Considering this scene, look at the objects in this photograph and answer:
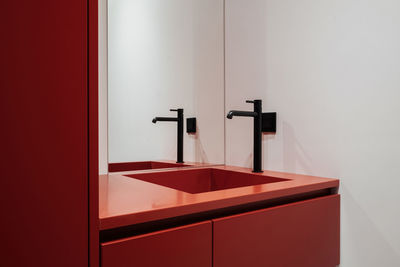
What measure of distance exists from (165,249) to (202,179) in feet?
2.46

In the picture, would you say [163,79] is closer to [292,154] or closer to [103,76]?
[103,76]

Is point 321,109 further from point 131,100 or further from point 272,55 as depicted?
point 131,100

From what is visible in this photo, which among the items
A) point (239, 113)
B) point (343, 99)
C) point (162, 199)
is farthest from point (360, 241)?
point (162, 199)

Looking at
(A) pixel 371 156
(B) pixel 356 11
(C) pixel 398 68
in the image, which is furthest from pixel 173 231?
(B) pixel 356 11

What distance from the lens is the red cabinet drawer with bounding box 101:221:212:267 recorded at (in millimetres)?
511

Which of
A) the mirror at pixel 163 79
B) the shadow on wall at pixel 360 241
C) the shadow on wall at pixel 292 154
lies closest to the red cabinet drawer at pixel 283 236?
the shadow on wall at pixel 360 241

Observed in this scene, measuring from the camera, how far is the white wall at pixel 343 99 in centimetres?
85

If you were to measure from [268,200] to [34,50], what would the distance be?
2.08ft

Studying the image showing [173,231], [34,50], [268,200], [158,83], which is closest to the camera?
[34,50]

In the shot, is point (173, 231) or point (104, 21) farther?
point (104, 21)

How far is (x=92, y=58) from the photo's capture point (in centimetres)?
49

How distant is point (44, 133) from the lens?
45cm

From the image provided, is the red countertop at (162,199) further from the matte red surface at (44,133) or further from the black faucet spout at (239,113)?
the black faucet spout at (239,113)

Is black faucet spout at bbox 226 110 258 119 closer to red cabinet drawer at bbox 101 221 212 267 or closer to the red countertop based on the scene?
the red countertop
